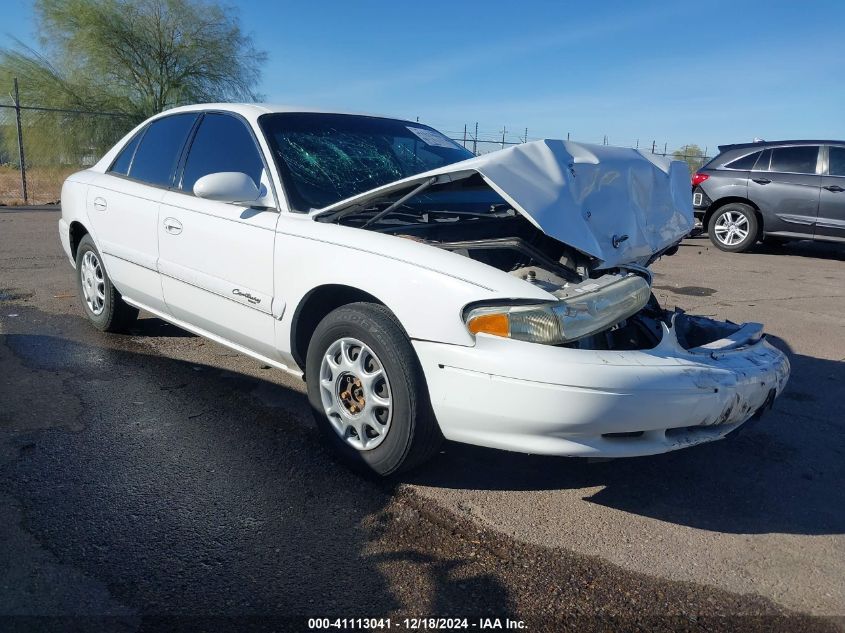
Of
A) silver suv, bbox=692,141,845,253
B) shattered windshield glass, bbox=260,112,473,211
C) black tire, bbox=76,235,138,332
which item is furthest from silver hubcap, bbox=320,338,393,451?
silver suv, bbox=692,141,845,253

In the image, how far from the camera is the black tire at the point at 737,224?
34.9 ft

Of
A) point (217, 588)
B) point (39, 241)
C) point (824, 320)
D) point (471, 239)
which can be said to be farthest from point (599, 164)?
point (39, 241)

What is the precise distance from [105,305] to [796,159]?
31.3 feet

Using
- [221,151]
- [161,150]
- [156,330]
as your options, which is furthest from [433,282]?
[156,330]

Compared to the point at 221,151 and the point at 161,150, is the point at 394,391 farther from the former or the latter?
the point at 161,150

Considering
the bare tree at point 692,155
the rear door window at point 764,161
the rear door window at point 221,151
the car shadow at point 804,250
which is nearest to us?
the rear door window at point 221,151

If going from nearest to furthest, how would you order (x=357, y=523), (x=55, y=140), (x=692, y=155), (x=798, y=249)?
1. (x=357, y=523)
2. (x=798, y=249)
3. (x=55, y=140)
4. (x=692, y=155)

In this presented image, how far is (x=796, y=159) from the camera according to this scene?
10.2 metres

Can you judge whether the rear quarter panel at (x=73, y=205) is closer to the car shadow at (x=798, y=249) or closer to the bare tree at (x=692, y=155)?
the car shadow at (x=798, y=249)

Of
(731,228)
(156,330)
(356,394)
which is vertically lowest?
(156,330)

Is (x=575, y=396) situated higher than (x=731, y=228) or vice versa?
(x=731, y=228)

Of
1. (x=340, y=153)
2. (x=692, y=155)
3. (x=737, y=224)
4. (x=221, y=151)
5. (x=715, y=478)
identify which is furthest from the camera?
(x=692, y=155)

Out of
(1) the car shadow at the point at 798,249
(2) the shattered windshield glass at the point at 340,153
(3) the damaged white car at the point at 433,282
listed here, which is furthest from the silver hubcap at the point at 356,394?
(1) the car shadow at the point at 798,249

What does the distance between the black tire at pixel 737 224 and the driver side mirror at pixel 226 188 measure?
927 centimetres
